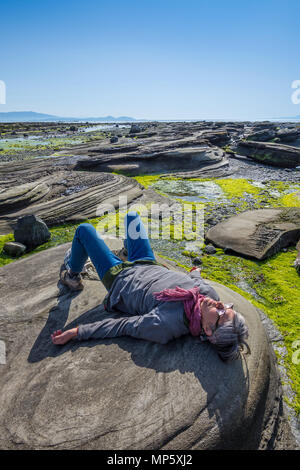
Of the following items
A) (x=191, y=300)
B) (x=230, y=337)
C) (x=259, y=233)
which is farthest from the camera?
(x=259, y=233)

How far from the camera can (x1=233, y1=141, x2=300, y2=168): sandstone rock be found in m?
18.2

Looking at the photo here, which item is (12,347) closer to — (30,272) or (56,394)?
(56,394)

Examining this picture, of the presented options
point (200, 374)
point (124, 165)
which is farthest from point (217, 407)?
point (124, 165)

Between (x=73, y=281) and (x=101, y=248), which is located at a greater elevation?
(x=101, y=248)

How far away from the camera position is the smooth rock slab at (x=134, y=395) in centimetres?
227

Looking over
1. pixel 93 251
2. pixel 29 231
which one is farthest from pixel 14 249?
pixel 93 251

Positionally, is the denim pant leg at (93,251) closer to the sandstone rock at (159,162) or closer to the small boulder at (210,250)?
the small boulder at (210,250)

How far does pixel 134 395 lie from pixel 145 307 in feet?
3.05

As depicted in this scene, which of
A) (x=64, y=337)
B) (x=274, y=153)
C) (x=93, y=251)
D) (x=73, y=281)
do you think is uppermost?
(x=274, y=153)

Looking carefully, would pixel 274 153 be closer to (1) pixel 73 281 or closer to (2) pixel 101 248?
(2) pixel 101 248

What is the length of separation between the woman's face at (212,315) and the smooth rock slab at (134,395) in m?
0.34

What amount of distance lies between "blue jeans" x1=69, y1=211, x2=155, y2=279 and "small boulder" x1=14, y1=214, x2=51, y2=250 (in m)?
3.09

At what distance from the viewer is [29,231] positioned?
22.1 feet

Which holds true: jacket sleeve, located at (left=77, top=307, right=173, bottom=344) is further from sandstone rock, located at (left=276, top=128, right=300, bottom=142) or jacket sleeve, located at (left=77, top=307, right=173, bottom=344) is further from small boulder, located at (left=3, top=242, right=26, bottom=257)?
sandstone rock, located at (left=276, top=128, right=300, bottom=142)
